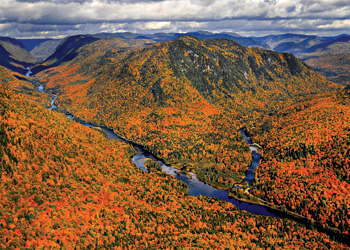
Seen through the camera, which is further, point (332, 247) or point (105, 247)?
point (332, 247)

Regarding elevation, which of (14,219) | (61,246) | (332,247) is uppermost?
(14,219)

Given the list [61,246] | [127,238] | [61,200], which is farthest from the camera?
[61,200]

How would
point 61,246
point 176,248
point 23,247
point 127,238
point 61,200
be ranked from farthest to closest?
1. point 61,200
2. point 127,238
3. point 176,248
4. point 61,246
5. point 23,247

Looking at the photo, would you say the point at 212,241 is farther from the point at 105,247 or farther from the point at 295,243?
the point at 105,247

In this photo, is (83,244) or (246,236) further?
(246,236)

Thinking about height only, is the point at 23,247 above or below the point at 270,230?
above

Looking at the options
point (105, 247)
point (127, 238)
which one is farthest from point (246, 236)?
point (105, 247)

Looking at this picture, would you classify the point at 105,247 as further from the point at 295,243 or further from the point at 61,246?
the point at 295,243

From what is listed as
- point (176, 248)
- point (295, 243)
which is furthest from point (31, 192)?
point (295, 243)

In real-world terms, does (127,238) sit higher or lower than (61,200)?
lower
